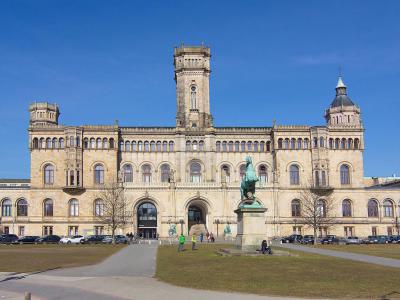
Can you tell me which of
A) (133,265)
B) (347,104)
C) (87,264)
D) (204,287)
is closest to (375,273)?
(204,287)

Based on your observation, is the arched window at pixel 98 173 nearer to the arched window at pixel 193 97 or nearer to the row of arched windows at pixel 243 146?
the arched window at pixel 193 97

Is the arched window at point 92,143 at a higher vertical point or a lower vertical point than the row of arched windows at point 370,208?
higher

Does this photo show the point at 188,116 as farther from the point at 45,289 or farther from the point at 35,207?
the point at 45,289

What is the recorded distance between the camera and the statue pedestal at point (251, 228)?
46.8m

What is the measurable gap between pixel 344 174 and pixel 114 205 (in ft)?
142

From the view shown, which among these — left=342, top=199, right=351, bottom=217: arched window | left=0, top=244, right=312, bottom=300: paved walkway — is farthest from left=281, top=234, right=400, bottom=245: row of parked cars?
left=0, top=244, right=312, bottom=300: paved walkway

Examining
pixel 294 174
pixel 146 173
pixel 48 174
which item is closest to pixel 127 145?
pixel 146 173

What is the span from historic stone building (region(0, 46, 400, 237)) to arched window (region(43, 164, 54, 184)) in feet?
0.62

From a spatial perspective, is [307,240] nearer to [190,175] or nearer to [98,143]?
[190,175]

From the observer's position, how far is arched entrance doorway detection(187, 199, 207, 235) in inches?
3931

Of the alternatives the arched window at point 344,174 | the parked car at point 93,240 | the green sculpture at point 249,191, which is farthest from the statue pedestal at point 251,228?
the arched window at point 344,174

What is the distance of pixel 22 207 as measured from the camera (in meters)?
101

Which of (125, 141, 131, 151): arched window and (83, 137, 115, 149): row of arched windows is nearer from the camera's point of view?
(83, 137, 115, 149): row of arched windows

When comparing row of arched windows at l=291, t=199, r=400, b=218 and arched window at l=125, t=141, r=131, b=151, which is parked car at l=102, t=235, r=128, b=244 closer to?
arched window at l=125, t=141, r=131, b=151
